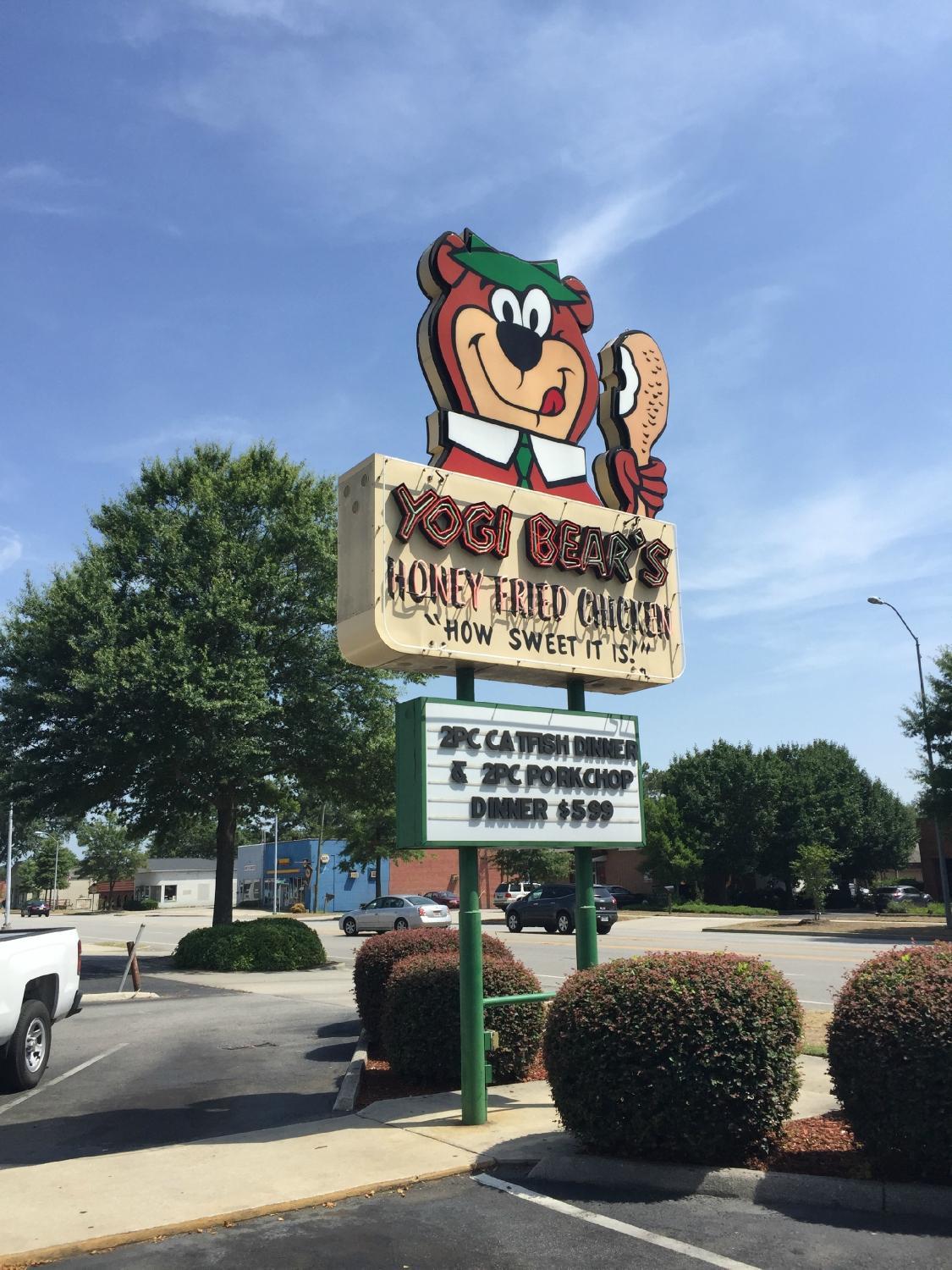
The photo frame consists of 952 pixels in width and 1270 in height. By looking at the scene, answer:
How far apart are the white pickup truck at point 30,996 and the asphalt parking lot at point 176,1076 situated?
0.27 metres

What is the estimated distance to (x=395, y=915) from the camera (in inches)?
1523

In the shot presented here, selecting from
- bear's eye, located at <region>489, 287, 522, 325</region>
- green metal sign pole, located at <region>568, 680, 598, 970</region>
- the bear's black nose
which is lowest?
green metal sign pole, located at <region>568, 680, 598, 970</region>

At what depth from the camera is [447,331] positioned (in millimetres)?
9188

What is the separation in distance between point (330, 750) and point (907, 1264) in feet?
70.4

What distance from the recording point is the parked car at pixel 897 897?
51.2m

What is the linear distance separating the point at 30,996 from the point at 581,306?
907cm

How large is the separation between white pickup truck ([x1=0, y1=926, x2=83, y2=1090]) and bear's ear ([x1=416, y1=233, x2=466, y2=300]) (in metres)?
7.53

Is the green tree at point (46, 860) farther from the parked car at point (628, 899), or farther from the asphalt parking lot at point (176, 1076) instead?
the asphalt parking lot at point (176, 1076)

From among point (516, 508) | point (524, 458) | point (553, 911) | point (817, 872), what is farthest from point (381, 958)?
point (817, 872)

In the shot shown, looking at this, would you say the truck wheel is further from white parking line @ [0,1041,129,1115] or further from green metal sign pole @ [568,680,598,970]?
green metal sign pole @ [568,680,598,970]

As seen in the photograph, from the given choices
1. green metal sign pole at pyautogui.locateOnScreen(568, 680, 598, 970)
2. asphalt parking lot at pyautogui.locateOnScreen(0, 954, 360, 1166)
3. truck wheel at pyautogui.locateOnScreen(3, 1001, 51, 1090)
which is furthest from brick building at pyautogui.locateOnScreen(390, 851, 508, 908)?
green metal sign pole at pyautogui.locateOnScreen(568, 680, 598, 970)

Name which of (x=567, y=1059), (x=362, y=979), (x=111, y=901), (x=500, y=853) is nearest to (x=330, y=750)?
(x=362, y=979)

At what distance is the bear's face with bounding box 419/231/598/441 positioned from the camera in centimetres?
920

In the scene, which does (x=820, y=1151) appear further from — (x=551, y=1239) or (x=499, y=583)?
(x=499, y=583)
